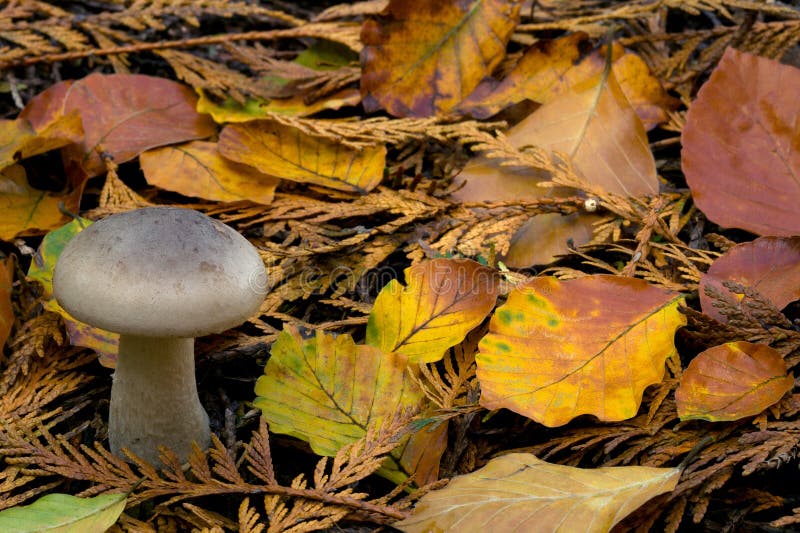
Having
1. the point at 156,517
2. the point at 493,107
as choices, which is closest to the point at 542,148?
the point at 493,107

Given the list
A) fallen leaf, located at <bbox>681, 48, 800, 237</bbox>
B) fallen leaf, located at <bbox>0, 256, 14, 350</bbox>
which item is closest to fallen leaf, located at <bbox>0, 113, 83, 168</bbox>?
fallen leaf, located at <bbox>0, 256, 14, 350</bbox>

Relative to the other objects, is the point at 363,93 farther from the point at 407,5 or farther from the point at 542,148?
the point at 542,148

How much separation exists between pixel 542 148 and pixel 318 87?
0.86m

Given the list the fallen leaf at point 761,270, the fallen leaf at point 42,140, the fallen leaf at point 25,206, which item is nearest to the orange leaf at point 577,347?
the fallen leaf at point 761,270

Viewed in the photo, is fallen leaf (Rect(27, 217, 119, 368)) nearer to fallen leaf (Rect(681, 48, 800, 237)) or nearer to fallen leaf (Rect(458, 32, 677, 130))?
fallen leaf (Rect(458, 32, 677, 130))

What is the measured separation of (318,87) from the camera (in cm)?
271

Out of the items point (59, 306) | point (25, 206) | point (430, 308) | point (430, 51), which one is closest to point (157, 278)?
point (59, 306)

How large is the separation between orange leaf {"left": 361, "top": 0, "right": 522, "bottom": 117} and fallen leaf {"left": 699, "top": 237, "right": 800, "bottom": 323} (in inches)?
42.7

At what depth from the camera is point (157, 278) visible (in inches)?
57.1

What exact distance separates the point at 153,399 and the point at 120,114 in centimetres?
117

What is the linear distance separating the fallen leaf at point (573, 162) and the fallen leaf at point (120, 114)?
3.17ft

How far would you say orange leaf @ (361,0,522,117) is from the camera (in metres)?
2.53

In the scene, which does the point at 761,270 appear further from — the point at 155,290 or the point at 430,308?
the point at 155,290

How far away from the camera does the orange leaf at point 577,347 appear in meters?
1.59
